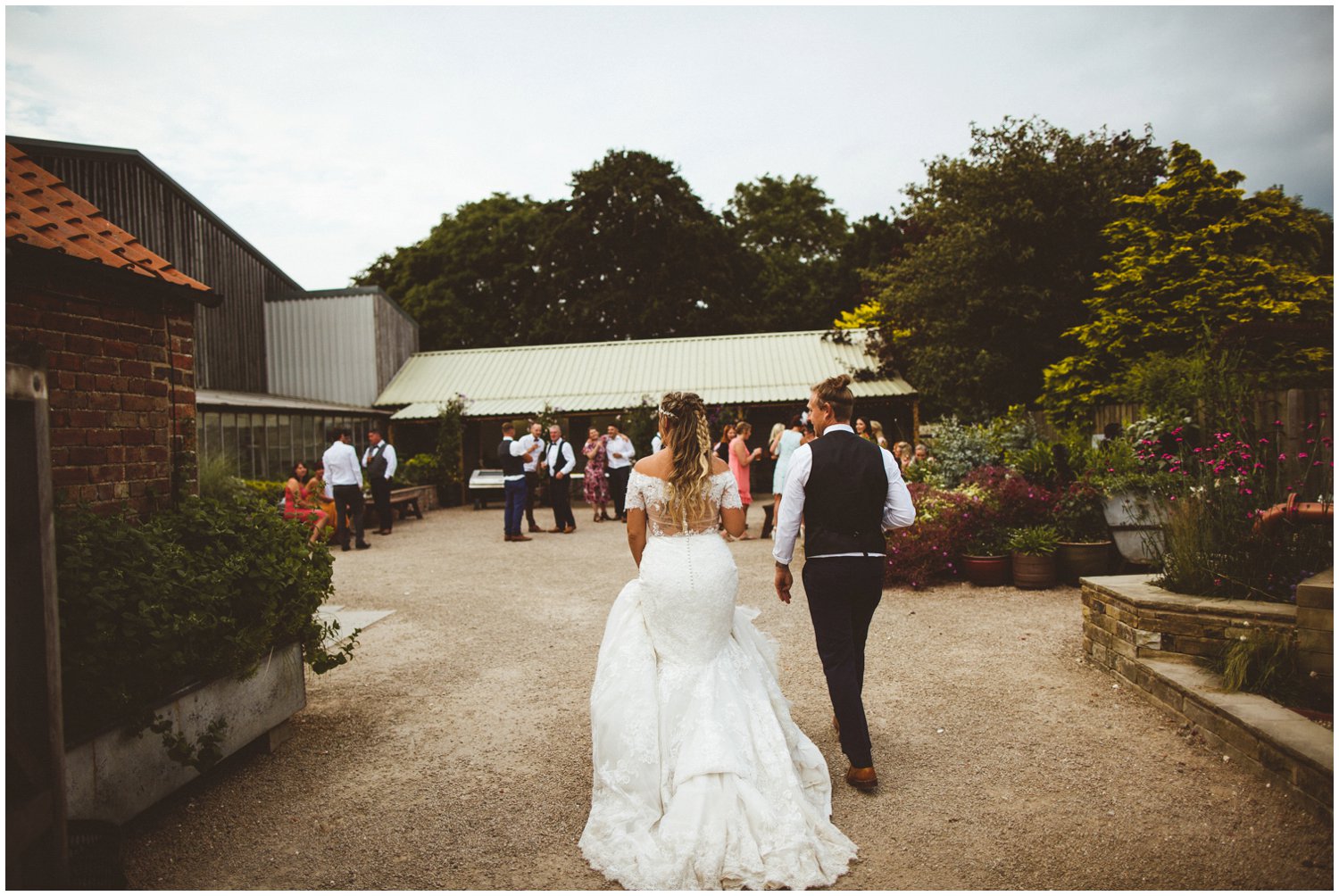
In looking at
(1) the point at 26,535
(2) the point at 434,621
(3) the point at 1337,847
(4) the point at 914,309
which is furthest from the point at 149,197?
(3) the point at 1337,847

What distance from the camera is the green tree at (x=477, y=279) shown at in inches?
1330

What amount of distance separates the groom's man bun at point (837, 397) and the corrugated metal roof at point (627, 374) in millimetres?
17967

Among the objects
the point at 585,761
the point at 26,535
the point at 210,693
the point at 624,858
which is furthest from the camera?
the point at 585,761

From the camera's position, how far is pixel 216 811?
3648 mm

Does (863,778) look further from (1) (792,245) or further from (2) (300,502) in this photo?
(1) (792,245)

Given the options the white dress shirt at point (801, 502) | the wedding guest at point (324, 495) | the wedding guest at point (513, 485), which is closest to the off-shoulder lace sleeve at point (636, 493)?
the white dress shirt at point (801, 502)

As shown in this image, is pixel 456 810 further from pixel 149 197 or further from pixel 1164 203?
pixel 149 197

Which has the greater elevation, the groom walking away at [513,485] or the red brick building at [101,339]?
the red brick building at [101,339]

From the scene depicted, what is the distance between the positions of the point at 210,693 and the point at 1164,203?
18.2 meters

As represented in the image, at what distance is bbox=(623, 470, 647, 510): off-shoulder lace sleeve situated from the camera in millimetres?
3799

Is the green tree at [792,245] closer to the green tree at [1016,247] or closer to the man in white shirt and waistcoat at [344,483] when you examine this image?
the green tree at [1016,247]

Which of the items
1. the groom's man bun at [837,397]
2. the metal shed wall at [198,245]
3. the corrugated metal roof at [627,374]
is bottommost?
the groom's man bun at [837,397]

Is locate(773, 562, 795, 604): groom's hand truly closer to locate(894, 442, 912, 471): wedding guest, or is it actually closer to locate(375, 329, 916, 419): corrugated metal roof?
locate(894, 442, 912, 471): wedding guest

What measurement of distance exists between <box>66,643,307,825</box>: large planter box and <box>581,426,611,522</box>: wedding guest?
11499 millimetres
